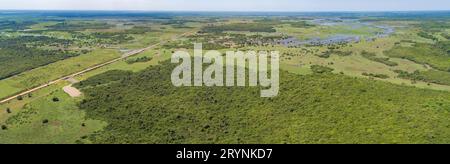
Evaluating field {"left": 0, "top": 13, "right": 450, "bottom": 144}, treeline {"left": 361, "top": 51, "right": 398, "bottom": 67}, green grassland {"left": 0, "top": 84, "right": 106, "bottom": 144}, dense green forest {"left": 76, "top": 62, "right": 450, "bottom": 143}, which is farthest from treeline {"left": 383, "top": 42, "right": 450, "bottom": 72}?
green grassland {"left": 0, "top": 84, "right": 106, "bottom": 144}

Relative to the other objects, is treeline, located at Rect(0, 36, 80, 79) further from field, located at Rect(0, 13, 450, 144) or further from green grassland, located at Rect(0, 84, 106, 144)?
green grassland, located at Rect(0, 84, 106, 144)

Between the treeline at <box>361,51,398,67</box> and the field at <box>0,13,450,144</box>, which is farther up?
the treeline at <box>361,51,398,67</box>

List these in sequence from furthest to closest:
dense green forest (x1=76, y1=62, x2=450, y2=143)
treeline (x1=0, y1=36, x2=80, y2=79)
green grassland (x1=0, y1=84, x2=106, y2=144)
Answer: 1. treeline (x1=0, y1=36, x2=80, y2=79)
2. green grassland (x1=0, y1=84, x2=106, y2=144)
3. dense green forest (x1=76, y1=62, x2=450, y2=143)

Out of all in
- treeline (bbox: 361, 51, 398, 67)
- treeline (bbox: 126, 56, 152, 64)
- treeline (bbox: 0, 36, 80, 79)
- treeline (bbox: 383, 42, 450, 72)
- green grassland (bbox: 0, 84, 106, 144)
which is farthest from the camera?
treeline (bbox: 126, 56, 152, 64)

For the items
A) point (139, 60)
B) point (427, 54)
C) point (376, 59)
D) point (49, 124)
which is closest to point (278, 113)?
point (49, 124)

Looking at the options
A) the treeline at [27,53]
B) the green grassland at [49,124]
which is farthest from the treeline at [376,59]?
the treeline at [27,53]

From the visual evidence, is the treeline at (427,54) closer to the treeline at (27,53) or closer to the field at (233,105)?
the field at (233,105)

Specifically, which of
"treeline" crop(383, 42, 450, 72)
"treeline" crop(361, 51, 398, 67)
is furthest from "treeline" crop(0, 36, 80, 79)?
"treeline" crop(383, 42, 450, 72)

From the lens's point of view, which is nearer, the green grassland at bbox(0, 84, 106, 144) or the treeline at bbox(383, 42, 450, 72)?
the green grassland at bbox(0, 84, 106, 144)
